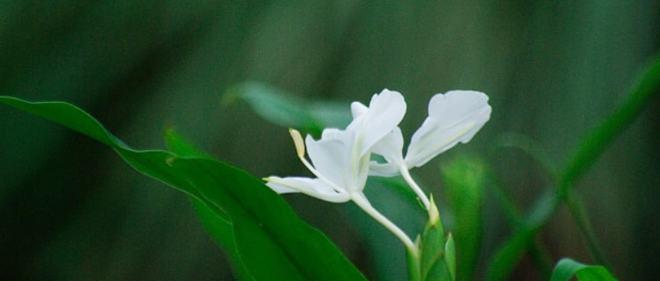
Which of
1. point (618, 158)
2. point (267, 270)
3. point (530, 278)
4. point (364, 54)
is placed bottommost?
point (530, 278)

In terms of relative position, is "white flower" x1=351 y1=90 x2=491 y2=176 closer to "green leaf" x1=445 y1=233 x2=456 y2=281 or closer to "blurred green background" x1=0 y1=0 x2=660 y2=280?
"green leaf" x1=445 y1=233 x2=456 y2=281

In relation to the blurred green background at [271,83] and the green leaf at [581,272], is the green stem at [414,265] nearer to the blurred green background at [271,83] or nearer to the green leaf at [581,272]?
the green leaf at [581,272]

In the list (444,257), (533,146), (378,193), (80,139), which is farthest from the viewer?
(80,139)

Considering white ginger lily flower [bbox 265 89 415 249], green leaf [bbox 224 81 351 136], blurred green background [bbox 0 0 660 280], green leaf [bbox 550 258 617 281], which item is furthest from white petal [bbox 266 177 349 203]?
blurred green background [bbox 0 0 660 280]

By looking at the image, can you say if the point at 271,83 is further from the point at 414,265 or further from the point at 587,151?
the point at 414,265

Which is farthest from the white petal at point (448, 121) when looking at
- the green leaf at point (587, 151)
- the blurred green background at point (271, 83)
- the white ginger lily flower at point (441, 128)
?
the blurred green background at point (271, 83)

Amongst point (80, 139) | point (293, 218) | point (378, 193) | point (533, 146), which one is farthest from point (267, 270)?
point (80, 139)

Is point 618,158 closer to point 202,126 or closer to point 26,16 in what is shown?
point 202,126
